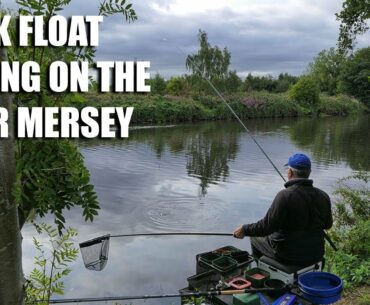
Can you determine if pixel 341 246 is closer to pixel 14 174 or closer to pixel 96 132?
pixel 96 132

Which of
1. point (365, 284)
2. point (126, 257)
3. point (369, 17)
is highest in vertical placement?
point (369, 17)

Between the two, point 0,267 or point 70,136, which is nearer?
point 0,267

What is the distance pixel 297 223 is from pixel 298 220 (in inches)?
1.2

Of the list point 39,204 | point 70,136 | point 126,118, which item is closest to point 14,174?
point 39,204

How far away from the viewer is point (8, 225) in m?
1.40

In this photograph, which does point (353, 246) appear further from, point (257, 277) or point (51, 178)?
point (51, 178)

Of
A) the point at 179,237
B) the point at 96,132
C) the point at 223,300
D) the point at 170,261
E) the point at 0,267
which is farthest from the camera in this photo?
the point at 179,237

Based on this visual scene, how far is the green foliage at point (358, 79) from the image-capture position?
50519 millimetres

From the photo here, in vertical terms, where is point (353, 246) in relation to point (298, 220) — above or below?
below

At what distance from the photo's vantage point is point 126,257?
21.6ft

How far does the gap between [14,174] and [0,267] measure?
0.32m


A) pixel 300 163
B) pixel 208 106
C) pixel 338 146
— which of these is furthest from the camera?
pixel 208 106

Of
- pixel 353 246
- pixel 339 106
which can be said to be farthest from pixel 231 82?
pixel 353 246

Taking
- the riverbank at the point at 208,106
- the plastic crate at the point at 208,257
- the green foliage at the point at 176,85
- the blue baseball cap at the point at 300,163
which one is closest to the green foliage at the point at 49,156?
the blue baseball cap at the point at 300,163
